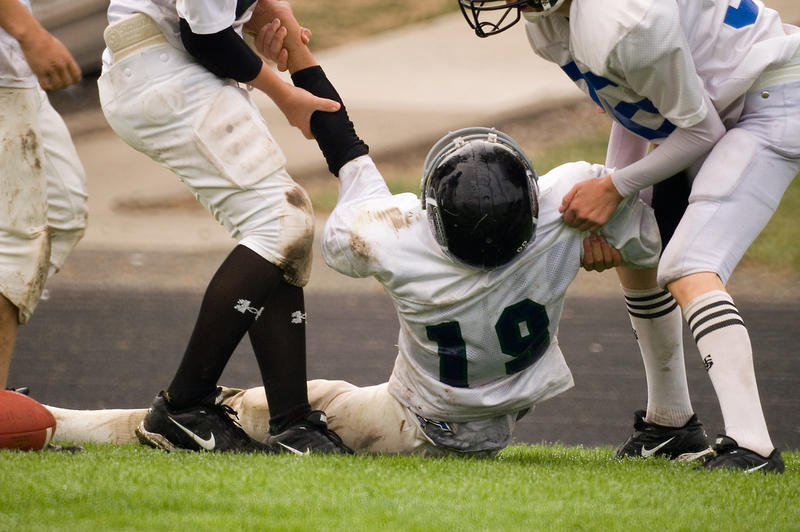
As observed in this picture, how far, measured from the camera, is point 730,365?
3545 millimetres

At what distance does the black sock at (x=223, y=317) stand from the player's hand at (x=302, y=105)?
479 millimetres

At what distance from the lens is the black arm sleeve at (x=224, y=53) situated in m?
3.68

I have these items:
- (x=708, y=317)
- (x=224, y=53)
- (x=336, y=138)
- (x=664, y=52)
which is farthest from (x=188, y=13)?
(x=708, y=317)

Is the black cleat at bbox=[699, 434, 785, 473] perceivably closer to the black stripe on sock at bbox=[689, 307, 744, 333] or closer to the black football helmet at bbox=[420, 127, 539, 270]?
the black stripe on sock at bbox=[689, 307, 744, 333]

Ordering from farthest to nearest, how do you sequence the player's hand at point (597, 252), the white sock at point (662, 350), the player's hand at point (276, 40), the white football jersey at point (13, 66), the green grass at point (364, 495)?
the white sock at point (662, 350) → the player's hand at point (276, 40) → the white football jersey at point (13, 66) → the player's hand at point (597, 252) → the green grass at point (364, 495)

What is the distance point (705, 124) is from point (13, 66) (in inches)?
88.6

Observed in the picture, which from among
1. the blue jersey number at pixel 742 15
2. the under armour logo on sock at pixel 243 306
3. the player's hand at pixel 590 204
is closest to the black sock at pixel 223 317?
the under armour logo on sock at pixel 243 306

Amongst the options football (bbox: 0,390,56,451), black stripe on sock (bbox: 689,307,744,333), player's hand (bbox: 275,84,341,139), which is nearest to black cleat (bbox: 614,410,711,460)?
black stripe on sock (bbox: 689,307,744,333)

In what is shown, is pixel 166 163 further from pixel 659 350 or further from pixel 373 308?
pixel 373 308

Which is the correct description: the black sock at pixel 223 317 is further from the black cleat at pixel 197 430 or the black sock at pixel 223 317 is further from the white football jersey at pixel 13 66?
the white football jersey at pixel 13 66

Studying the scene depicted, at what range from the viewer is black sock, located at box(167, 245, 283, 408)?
146 inches

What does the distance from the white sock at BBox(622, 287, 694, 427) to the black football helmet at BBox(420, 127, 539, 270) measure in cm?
84

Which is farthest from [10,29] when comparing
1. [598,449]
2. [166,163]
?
[598,449]

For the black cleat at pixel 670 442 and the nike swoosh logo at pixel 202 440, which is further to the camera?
the black cleat at pixel 670 442
